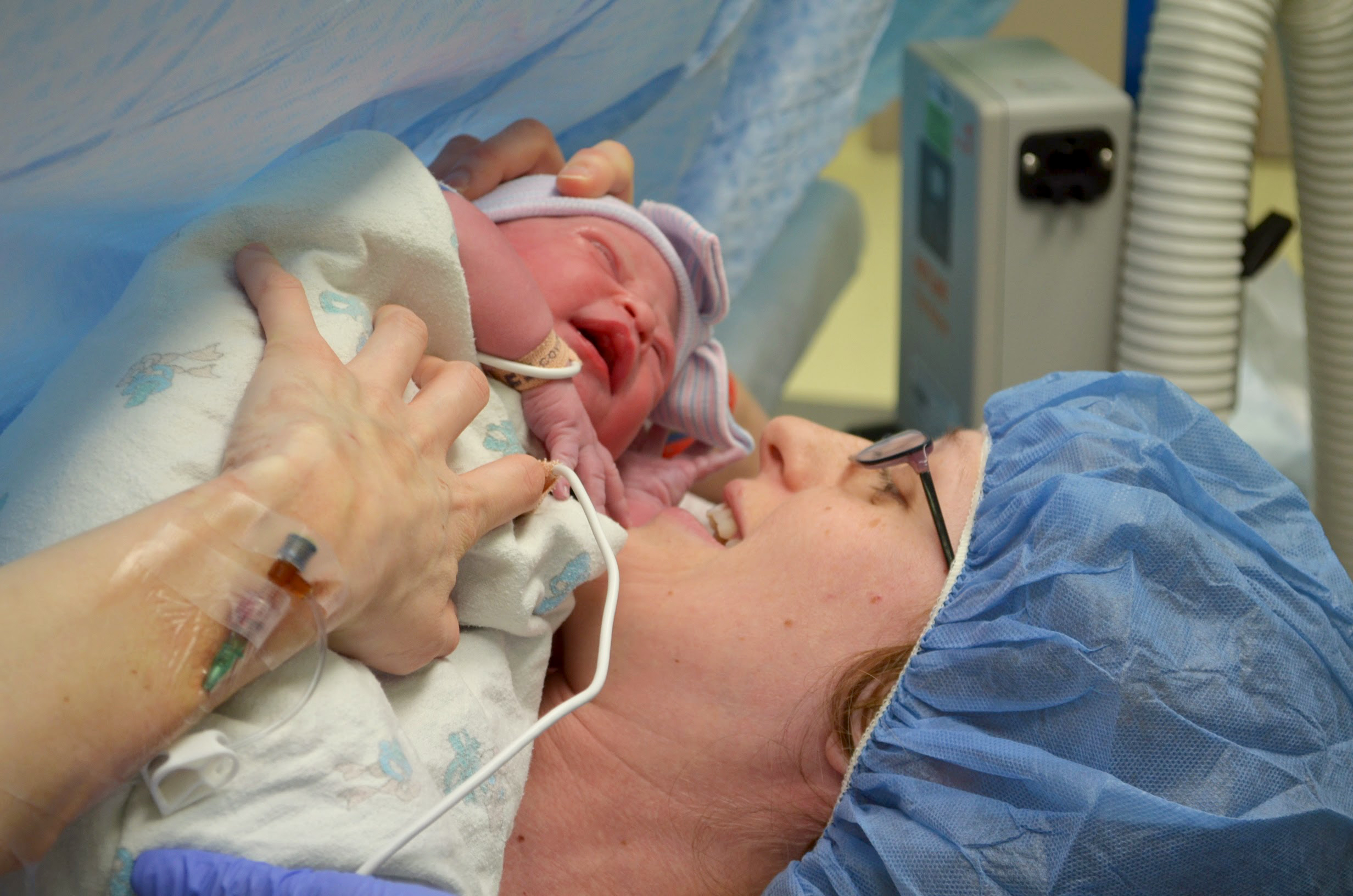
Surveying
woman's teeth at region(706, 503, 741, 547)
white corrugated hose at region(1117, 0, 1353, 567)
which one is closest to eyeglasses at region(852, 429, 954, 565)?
woman's teeth at region(706, 503, 741, 547)

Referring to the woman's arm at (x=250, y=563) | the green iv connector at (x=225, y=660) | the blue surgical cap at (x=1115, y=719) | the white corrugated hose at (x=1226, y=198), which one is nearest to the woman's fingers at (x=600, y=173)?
the woman's arm at (x=250, y=563)

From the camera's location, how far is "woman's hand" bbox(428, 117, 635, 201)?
0.96m

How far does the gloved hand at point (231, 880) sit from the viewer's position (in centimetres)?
54

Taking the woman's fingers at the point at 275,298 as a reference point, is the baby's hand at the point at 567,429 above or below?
below

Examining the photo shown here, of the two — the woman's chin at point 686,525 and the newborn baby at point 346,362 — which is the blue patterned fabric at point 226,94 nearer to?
the newborn baby at point 346,362

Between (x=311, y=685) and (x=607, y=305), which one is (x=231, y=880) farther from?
(x=607, y=305)

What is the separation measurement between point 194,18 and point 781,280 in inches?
45.5

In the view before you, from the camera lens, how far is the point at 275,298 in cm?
66

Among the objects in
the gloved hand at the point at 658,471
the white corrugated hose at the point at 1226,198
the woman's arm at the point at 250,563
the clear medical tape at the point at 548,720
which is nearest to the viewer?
the woman's arm at the point at 250,563

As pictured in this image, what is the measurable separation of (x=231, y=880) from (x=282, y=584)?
15 centimetres

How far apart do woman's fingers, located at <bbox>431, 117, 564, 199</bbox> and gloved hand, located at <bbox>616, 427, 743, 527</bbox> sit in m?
0.31

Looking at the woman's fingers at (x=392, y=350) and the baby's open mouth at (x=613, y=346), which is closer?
the woman's fingers at (x=392, y=350)

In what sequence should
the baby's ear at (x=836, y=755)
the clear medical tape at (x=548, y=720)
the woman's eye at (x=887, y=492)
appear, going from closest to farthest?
the clear medical tape at (x=548, y=720), the baby's ear at (x=836, y=755), the woman's eye at (x=887, y=492)

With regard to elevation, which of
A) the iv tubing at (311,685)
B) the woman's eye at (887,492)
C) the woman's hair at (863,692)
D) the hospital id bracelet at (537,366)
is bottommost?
the woman's hair at (863,692)
